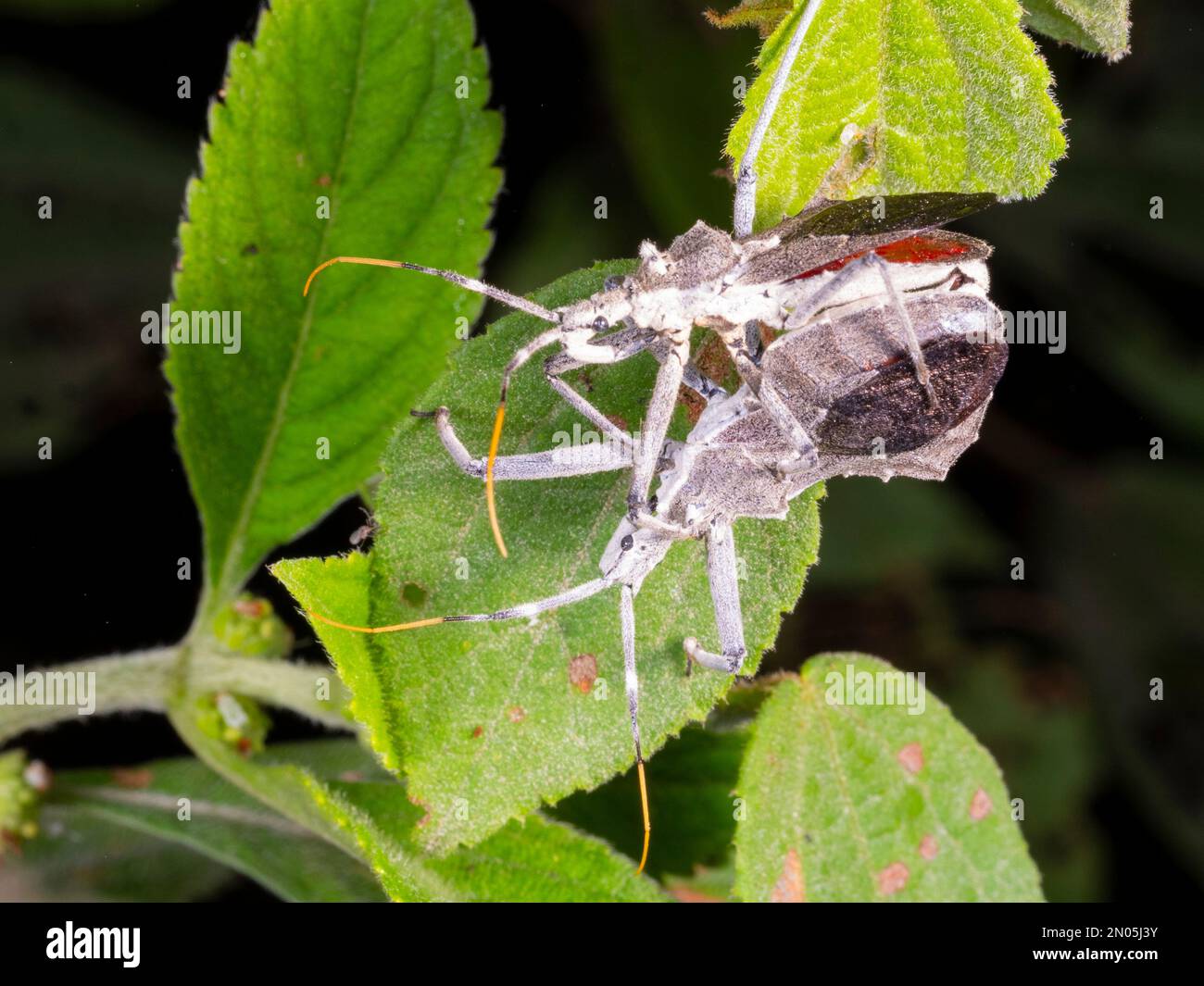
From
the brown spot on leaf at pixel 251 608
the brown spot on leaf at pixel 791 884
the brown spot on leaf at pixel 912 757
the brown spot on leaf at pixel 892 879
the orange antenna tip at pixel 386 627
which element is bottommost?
the brown spot on leaf at pixel 892 879

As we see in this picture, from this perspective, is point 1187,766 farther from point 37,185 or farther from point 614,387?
point 37,185

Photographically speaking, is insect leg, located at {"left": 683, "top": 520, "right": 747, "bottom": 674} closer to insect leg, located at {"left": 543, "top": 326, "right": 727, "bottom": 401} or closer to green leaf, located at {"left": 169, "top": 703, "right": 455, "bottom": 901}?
insect leg, located at {"left": 543, "top": 326, "right": 727, "bottom": 401}

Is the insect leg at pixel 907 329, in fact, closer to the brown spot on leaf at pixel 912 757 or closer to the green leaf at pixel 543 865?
the brown spot on leaf at pixel 912 757

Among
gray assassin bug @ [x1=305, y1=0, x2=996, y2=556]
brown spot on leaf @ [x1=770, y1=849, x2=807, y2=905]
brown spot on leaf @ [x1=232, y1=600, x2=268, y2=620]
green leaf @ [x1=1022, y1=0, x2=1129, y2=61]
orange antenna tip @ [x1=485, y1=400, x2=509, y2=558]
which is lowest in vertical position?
brown spot on leaf @ [x1=770, y1=849, x2=807, y2=905]

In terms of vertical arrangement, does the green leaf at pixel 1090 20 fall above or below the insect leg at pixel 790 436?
above

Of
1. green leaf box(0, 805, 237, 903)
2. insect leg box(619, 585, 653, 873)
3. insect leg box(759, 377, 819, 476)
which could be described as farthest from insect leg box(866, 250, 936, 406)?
green leaf box(0, 805, 237, 903)

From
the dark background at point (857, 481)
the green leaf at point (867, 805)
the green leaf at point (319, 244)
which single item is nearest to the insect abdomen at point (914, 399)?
the green leaf at point (867, 805)

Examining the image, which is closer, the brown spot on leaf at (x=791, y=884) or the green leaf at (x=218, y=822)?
the brown spot on leaf at (x=791, y=884)

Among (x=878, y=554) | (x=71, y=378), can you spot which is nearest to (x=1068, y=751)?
(x=878, y=554)
